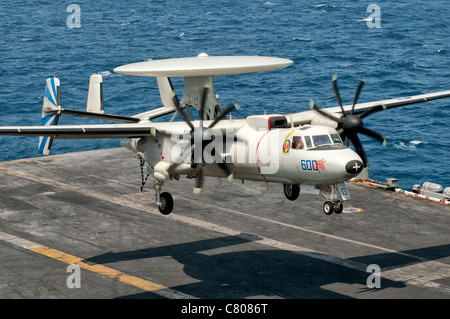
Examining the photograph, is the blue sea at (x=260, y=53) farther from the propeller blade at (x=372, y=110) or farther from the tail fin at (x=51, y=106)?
the tail fin at (x=51, y=106)

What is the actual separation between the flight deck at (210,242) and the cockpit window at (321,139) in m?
9.98

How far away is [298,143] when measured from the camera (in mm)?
36688

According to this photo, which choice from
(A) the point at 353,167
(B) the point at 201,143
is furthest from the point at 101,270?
(A) the point at 353,167

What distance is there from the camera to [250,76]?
128 metres

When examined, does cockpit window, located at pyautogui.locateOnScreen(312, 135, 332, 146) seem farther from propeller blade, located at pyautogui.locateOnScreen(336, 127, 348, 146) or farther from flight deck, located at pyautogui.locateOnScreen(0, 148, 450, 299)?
flight deck, located at pyautogui.locateOnScreen(0, 148, 450, 299)

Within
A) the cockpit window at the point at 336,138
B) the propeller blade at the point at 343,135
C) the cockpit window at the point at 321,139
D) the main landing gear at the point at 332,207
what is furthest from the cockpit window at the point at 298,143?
the propeller blade at the point at 343,135

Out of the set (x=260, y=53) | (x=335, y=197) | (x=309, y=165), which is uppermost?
(x=260, y=53)

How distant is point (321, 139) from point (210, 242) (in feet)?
52.9

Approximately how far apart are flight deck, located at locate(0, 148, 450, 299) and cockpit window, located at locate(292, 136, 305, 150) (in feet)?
31.5

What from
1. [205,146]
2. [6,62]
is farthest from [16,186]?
[6,62]

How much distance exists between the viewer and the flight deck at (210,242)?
138 feet

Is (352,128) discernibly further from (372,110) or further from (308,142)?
(308,142)

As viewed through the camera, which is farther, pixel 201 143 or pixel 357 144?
pixel 357 144
